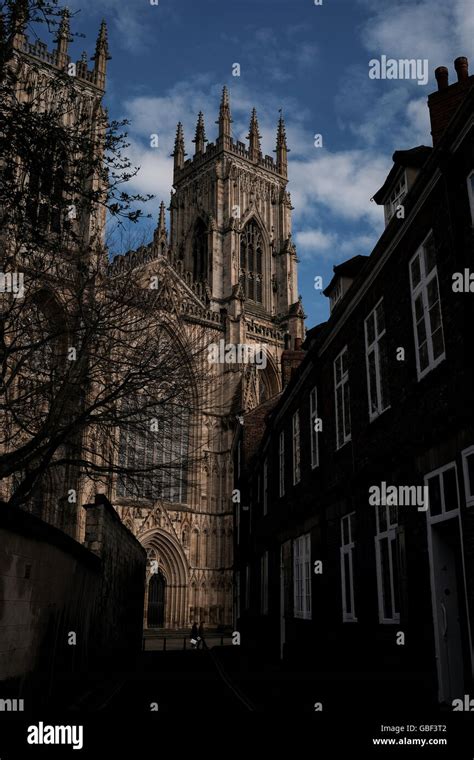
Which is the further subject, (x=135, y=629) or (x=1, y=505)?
(x=135, y=629)

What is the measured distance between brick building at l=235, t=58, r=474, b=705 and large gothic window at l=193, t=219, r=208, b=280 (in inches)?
1453

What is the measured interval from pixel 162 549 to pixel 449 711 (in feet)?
115

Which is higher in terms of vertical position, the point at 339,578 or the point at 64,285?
the point at 64,285

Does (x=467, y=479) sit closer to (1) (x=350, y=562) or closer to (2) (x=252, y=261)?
(1) (x=350, y=562)

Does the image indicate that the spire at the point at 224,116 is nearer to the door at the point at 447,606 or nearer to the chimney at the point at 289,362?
the chimney at the point at 289,362

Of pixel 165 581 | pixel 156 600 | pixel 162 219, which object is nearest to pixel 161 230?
pixel 162 219

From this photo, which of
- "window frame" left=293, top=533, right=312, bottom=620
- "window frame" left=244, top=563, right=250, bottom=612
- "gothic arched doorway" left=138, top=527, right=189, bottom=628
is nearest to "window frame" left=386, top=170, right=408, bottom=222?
"window frame" left=293, top=533, right=312, bottom=620

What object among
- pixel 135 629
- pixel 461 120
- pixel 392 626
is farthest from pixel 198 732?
pixel 135 629

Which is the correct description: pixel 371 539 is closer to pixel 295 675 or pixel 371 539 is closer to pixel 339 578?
pixel 339 578

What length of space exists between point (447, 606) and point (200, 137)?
57058 millimetres

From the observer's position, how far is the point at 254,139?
2290 inches

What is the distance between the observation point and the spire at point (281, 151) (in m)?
58.9

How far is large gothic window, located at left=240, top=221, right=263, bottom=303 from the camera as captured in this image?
52125mm

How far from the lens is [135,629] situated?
74.0 feet
